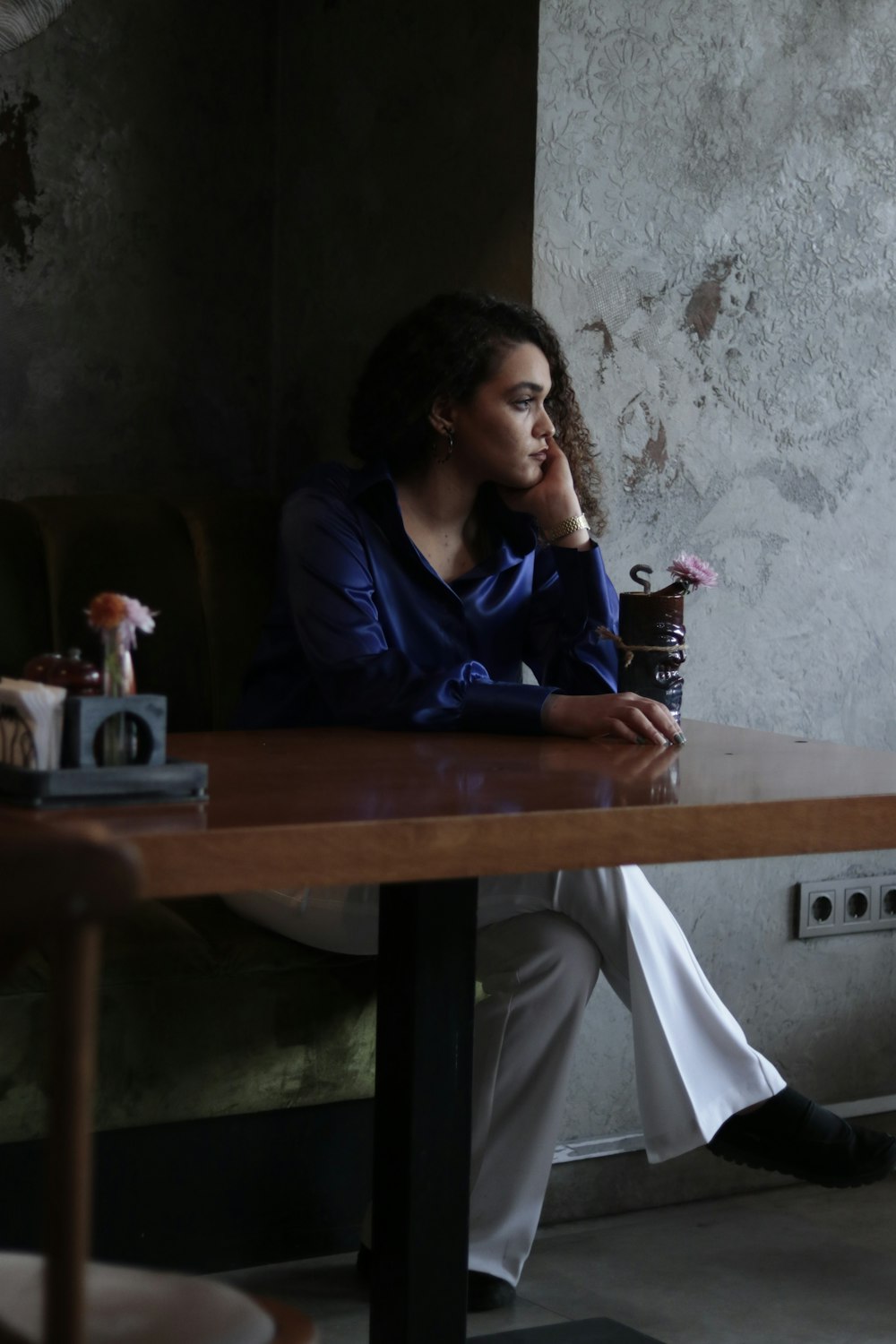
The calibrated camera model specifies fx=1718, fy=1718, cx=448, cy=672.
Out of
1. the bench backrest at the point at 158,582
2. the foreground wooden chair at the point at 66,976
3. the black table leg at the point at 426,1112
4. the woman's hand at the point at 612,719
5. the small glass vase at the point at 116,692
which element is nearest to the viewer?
the foreground wooden chair at the point at 66,976

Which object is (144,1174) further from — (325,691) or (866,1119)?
(866,1119)

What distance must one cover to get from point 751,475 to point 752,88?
24.8 inches

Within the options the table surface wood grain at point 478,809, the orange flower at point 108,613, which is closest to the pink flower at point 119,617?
the orange flower at point 108,613

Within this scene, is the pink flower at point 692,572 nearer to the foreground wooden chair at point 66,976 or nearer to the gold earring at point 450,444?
the gold earring at point 450,444

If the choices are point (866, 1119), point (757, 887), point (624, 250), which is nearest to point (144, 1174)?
point (757, 887)

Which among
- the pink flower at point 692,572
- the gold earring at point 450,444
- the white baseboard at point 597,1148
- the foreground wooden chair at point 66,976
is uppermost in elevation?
the gold earring at point 450,444

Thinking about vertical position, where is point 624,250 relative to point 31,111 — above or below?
below

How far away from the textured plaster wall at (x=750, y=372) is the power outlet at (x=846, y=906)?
3 centimetres

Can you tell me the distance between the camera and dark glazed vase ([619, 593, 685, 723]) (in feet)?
7.23

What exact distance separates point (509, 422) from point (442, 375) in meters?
0.12

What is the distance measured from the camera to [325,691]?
232 cm

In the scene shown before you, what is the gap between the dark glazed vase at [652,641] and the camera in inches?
86.8

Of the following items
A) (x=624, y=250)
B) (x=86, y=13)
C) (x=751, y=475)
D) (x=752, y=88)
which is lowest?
(x=751, y=475)

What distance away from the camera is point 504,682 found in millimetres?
2402
